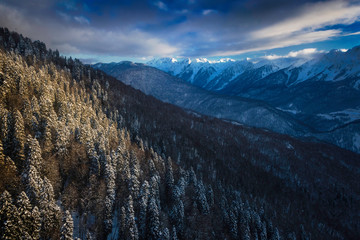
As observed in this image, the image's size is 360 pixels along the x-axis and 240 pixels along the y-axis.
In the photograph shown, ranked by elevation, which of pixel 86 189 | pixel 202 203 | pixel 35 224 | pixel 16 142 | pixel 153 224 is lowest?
pixel 202 203

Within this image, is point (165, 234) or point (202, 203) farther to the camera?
point (202, 203)

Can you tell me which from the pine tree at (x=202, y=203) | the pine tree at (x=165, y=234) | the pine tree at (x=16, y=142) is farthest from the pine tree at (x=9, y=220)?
the pine tree at (x=202, y=203)

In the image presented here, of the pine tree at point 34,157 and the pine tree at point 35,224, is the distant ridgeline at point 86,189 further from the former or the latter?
the pine tree at point 34,157

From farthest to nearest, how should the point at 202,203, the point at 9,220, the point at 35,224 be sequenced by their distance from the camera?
the point at 202,203
the point at 35,224
the point at 9,220

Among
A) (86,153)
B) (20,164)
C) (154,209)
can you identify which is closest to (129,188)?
(154,209)

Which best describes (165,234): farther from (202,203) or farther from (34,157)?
(34,157)

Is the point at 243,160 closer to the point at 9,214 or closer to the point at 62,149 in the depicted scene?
the point at 62,149

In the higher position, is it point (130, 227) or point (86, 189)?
point (86, 189)

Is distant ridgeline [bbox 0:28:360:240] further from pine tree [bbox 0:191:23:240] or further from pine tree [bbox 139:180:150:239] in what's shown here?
pine tree [bbox 139:180:150:239]

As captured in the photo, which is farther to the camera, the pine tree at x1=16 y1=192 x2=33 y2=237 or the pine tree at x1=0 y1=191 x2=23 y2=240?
the pine tree at x1=16 y1=192 x2=33 y2=237

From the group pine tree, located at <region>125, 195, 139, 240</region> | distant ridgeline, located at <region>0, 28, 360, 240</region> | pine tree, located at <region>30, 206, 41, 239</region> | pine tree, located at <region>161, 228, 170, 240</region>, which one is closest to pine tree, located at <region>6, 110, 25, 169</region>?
distant ridgeline, located at <region>0, 28, 360, 240</region>

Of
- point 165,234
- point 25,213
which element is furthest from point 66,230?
point 165,234
